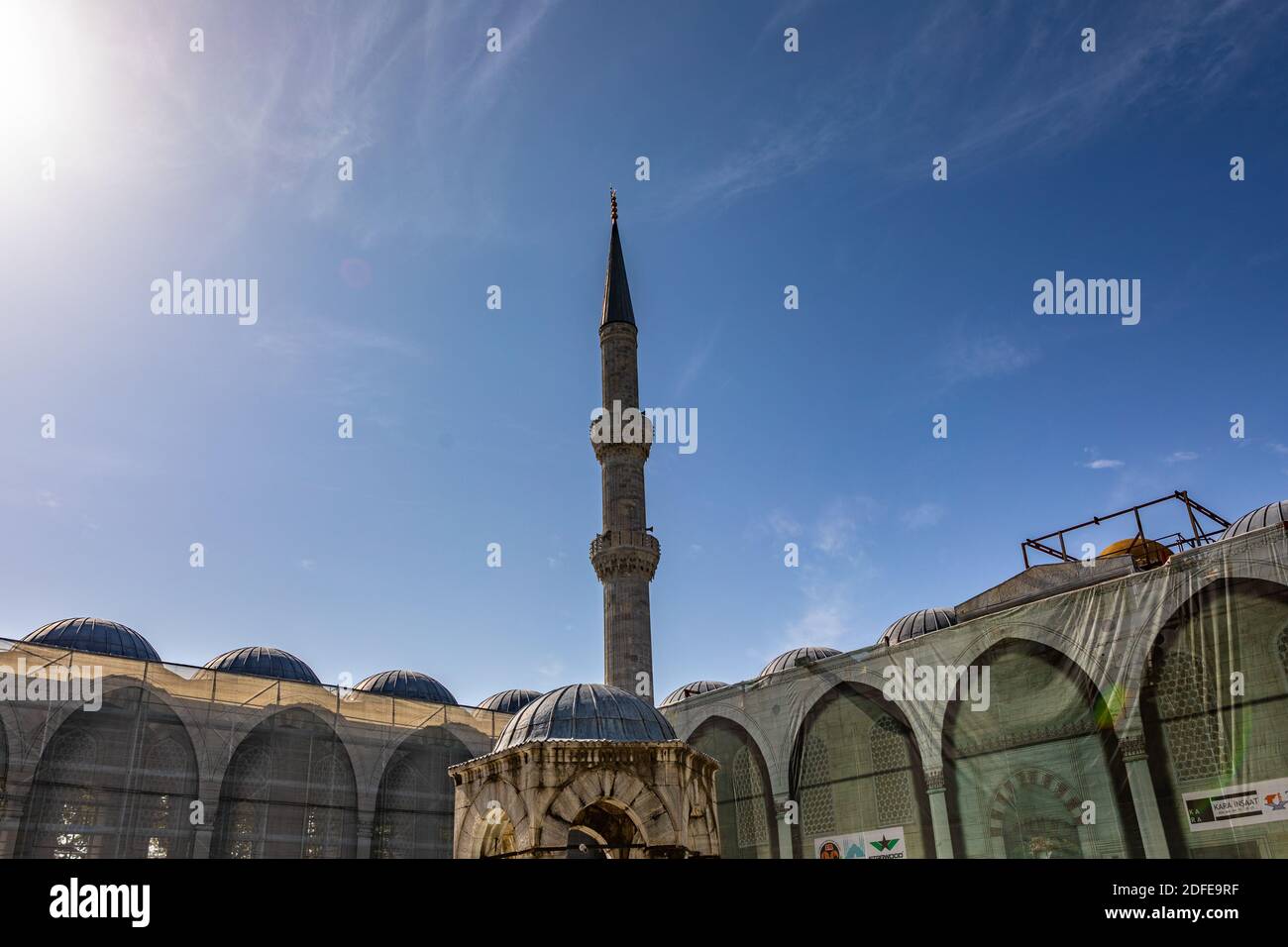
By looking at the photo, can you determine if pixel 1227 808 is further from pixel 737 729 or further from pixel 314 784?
pixel 314 784

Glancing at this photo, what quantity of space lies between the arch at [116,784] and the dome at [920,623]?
20.7 metres

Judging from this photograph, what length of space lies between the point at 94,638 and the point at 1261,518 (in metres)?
Answer: 34.1

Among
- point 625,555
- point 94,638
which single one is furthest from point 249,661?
point 625,555

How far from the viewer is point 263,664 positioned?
32.5 m

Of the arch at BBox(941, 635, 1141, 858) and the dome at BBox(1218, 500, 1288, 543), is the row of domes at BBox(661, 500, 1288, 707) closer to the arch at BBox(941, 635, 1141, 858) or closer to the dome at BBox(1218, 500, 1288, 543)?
the dome at BBox(1218, 500, 1288, 543)

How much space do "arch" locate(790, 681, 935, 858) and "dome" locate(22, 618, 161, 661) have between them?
66.7 ft

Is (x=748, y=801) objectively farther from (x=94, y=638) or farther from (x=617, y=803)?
(x=94, y=638)

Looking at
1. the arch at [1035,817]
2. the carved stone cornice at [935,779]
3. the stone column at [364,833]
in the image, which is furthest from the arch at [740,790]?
the stone column at [364,833]

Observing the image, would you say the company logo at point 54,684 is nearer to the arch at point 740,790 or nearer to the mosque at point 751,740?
the mosque at point 751,740

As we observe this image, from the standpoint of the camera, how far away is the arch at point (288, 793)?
84.9 ft

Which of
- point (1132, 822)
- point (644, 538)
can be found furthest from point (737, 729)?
point (1132, 822)

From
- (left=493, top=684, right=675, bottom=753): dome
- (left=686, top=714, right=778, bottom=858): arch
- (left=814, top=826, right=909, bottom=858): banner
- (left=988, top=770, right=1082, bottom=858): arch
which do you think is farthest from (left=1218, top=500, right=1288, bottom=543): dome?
(left=493, top=684, right=675, bottom=753): dome
